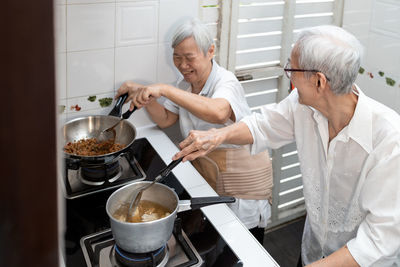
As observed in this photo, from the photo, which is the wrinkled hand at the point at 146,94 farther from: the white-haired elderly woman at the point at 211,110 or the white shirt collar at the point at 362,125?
the white shirt collar at the point at 362,125

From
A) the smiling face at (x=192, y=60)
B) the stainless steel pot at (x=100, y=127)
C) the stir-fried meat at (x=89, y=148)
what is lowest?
the stir-fried meat at (x=89, y=148)

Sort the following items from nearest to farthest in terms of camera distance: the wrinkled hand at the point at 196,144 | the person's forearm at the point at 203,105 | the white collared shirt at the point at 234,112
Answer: the wrinkled hand at the point at 196,144 < the person's forearm at the point at 203,105 < the white collared shirt at the point at 234,112

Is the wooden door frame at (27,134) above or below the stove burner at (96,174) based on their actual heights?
above

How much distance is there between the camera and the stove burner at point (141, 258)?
1225 millimetres

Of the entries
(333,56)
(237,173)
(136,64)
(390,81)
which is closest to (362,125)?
(333,56)

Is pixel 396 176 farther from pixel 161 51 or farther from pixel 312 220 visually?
pixel 161 51

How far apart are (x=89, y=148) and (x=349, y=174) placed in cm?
102

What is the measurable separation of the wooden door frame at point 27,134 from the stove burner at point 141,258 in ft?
3.56

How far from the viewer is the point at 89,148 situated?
1.78 meters

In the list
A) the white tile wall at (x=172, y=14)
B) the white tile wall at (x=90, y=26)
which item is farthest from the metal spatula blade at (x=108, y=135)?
the white tile wall at (x=172, y=14)

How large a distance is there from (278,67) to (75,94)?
1.24m

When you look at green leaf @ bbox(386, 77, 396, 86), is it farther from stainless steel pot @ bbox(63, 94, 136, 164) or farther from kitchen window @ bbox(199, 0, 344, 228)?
stainless steel pot @ bbox(63, 94, 136, 164)

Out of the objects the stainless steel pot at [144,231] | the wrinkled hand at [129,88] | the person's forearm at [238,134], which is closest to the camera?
the stainless steel pot at [144,231]

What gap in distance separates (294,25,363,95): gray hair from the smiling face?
0.60 m
